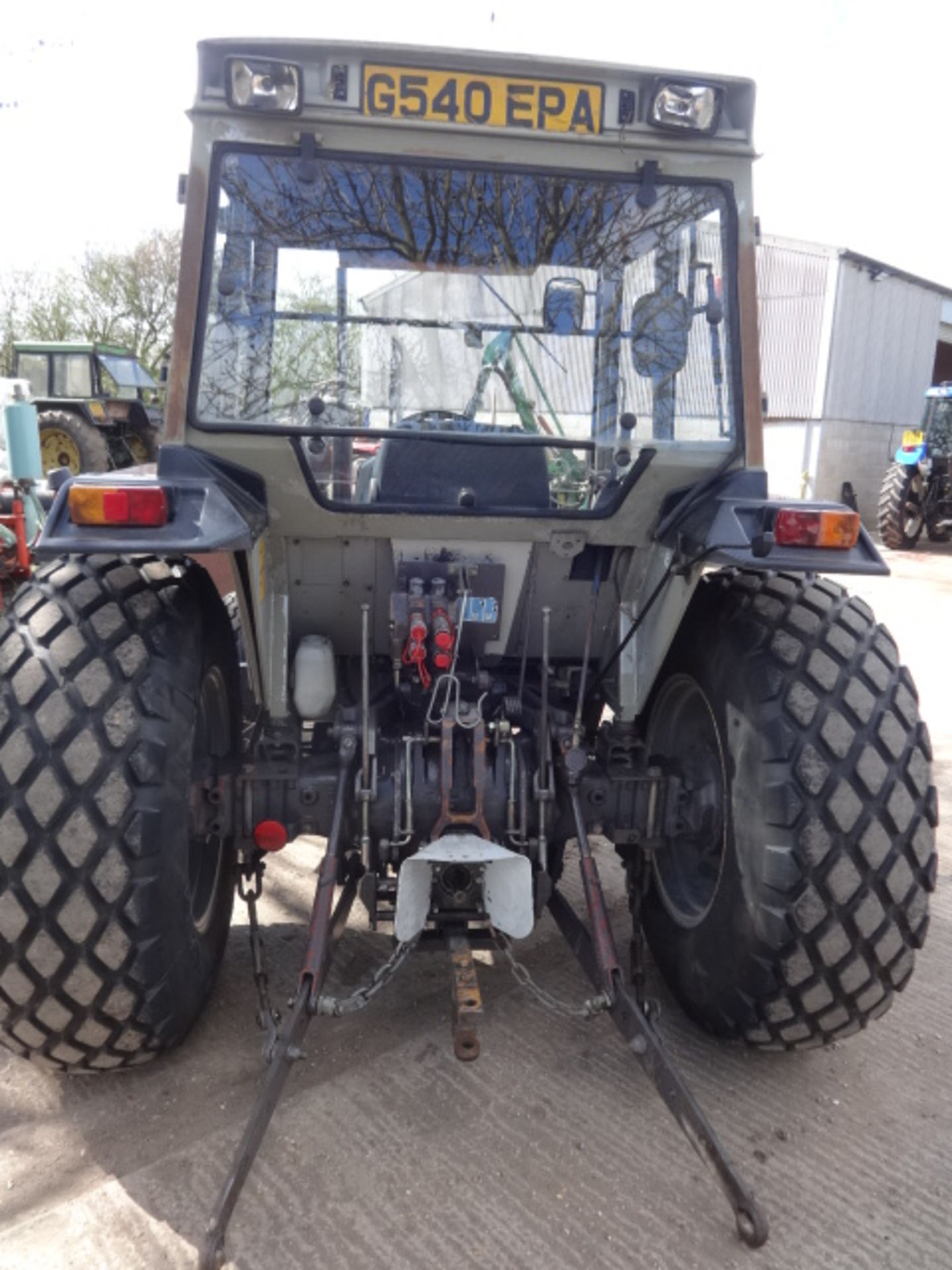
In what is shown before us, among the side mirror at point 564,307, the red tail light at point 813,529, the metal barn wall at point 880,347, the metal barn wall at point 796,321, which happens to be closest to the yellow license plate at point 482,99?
the side mirror at point 564,307

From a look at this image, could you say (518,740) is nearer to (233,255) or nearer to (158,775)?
(158,775)

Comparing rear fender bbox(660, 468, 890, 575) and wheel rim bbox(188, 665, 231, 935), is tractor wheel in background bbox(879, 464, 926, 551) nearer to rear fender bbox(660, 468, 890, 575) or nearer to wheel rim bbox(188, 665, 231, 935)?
rear fender bbox(660, 468, 890, 575)

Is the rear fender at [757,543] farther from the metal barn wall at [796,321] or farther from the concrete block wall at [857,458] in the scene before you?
the metal barn wall at [796,321]

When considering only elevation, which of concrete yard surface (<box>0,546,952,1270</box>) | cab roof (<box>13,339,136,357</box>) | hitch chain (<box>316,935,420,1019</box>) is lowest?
A: concrete yard surface (<box>0,546,952,1270</box>)

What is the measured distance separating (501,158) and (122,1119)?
8.41 ft

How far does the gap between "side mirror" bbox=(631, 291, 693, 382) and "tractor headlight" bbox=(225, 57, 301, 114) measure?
1.02 m

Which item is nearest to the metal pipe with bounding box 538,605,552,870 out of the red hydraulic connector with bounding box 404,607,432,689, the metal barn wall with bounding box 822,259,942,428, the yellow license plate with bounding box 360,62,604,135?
the red hydraulic connector with bounding box 404,607,432,689

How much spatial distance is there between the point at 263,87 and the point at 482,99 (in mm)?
525

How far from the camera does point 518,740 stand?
291 cm

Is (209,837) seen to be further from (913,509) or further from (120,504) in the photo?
(913,509)

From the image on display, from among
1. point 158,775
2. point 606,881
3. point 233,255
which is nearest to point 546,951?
point 606,881

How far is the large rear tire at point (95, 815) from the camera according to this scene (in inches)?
88.7

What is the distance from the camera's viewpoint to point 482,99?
8.06 feet

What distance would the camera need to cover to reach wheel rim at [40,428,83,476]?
14.9 metres
